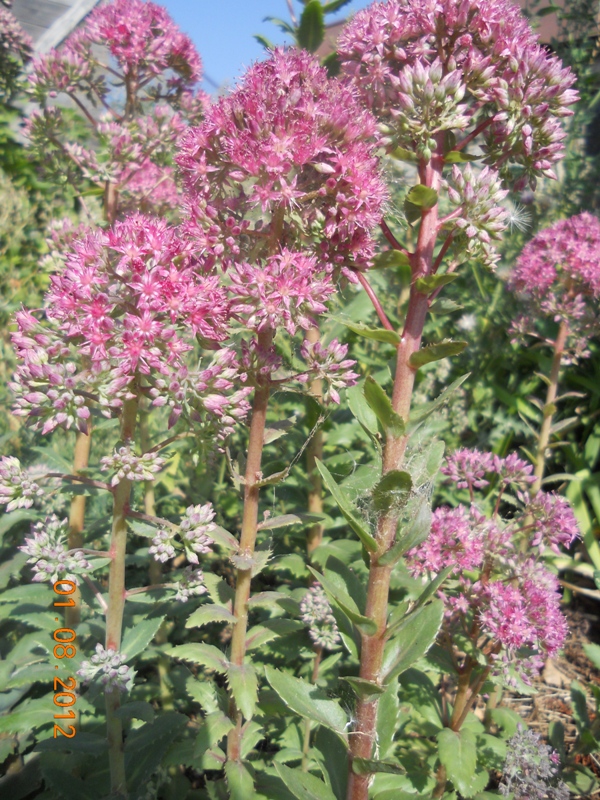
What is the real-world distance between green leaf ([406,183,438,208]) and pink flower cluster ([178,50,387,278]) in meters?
0.10

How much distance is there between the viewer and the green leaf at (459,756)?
1601mm

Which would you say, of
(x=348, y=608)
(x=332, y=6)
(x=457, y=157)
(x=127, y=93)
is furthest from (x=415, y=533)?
(x=332, y=6)

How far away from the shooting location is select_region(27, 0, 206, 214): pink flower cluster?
199 cm

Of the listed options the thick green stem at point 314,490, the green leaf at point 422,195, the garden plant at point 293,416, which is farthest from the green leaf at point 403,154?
the thick green stem at point 314,490

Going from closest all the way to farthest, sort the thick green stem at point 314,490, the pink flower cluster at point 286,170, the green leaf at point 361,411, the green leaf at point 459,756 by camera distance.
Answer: the pink flower cluster at point 286,170
the green leaf at point 361,411
the green leaf at point 459,756
the thick green stem at point 314,490

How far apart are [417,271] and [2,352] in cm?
272

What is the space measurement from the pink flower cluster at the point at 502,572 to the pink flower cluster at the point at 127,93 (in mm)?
1468

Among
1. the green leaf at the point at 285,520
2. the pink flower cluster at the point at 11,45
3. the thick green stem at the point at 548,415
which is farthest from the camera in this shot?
the pink flower cluster at the point at 11,45

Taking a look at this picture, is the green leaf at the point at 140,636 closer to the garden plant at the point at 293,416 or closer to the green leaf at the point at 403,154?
the garden plant at the point at 293,416

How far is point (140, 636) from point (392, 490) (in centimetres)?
82

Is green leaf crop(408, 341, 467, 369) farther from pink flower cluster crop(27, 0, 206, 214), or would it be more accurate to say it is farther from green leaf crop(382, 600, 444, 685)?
pink flower cluster crop(27, 0, 206, 214)

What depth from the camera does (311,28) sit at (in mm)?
2645

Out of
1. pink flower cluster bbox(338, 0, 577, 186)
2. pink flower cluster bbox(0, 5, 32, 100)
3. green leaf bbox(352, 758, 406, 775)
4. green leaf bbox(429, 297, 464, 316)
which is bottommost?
green leaf bbox(352, 758, 406, 775)

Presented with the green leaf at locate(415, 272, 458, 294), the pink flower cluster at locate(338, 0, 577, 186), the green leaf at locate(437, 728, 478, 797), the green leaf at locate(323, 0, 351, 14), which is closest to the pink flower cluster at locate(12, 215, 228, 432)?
the green leaf at locate(415, 272, 458, 294)
